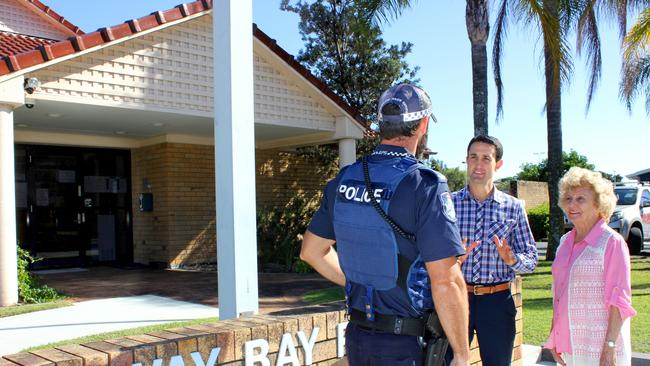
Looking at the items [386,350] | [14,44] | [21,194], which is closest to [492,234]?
[386,350]

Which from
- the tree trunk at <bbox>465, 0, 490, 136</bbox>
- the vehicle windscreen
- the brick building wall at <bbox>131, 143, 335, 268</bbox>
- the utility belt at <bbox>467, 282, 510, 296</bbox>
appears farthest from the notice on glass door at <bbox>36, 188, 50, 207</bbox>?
the vehicle windscreen

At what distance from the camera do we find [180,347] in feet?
9.17

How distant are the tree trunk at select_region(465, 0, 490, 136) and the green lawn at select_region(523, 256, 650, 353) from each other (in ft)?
8.99

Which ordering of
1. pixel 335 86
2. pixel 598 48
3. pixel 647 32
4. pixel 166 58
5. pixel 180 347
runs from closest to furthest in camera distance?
pixel 180 347, pixel 166 58, pixel 647 32, pixel 598 48, pixel 335 86

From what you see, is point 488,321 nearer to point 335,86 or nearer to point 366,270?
point 366,270

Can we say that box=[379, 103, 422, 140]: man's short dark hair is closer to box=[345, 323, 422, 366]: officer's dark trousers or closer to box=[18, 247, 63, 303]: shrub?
box=[345, 323, 422, 366]: officer's dark trousers

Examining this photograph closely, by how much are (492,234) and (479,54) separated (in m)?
7.24

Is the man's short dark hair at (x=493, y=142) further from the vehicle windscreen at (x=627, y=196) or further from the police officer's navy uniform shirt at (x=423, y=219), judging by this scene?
the vehicle windscreen at (x=627, y=196)

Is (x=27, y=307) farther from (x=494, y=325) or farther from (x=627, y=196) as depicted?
(x=627, y=196)

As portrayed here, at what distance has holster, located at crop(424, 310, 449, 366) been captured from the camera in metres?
2.29

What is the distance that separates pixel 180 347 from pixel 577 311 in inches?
81.4

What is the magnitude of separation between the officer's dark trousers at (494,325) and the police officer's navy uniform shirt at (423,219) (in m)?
1.42

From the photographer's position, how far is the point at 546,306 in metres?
7.64

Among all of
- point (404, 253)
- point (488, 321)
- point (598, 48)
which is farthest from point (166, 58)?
point (598, 48)
